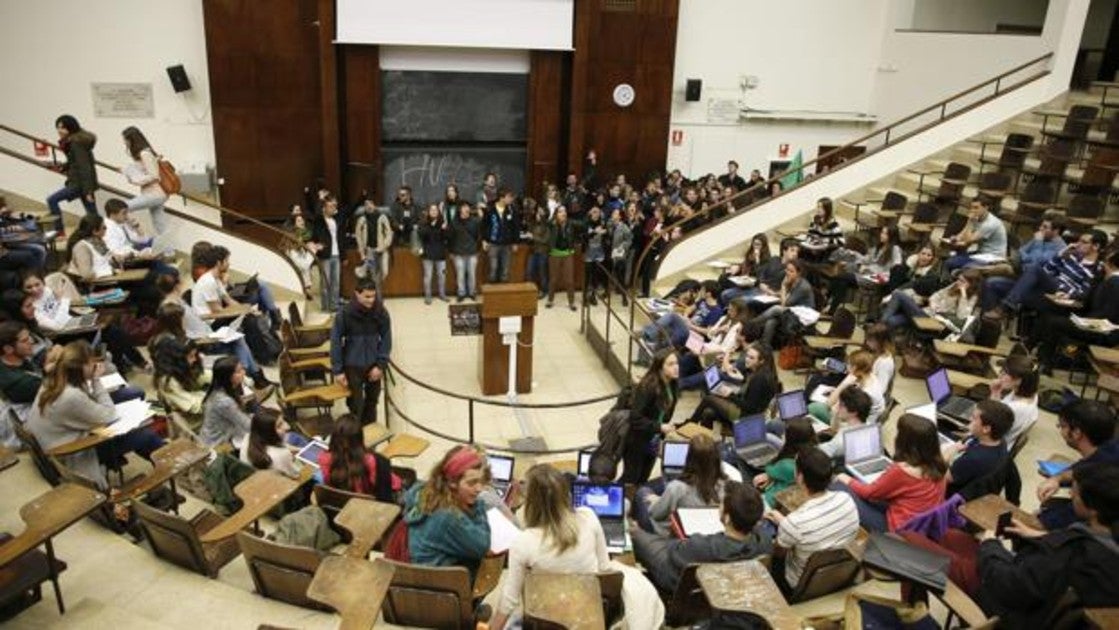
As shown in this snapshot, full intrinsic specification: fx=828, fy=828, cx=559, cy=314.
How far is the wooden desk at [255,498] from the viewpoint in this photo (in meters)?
4.19

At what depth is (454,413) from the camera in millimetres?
8531

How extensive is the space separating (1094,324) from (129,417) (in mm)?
7752

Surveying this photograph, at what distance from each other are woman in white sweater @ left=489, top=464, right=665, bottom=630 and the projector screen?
10.6 meters

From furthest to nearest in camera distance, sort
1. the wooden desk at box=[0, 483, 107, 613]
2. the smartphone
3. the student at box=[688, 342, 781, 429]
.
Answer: the student at box=[688, 342, 781, 429] → the smartphone → the wooden desk at box=[0, 483, 107, 613]

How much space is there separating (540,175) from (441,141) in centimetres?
174

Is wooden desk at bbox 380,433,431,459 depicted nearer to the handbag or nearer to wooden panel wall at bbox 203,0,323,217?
the handbag

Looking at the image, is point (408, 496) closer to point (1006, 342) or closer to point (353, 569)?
point (353, 569)

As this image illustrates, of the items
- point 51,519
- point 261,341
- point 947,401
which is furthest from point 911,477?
point 261,341

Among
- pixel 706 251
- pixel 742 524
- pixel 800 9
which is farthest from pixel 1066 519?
pixel 800 9

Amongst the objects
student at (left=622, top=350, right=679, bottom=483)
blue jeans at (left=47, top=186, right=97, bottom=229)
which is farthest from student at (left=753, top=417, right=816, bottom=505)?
blue jeans at (left=47, top=186, right=97, bottom=229)

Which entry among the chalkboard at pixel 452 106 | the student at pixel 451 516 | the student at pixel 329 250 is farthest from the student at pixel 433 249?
the student at pixel 451 516

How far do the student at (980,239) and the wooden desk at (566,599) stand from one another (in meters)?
7.44

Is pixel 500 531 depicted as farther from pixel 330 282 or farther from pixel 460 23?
pixel 460 23

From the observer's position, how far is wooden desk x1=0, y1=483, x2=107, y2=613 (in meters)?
3.59
